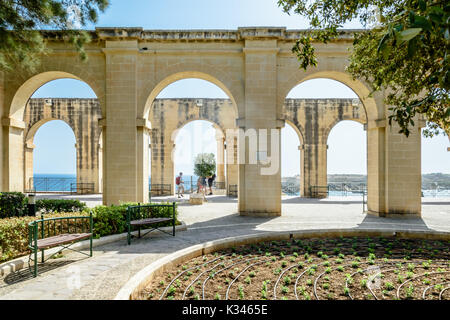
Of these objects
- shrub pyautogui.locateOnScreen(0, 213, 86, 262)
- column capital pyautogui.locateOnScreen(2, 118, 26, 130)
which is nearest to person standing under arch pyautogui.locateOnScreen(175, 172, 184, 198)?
column capital pyautogui.locateOnScreen(2, 118, 26, 130)

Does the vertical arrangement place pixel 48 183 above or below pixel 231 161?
below

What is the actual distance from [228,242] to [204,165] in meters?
10.7

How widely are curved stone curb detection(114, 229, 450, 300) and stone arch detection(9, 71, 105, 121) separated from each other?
290 inches

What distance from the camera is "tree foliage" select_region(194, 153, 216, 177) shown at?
16234mm

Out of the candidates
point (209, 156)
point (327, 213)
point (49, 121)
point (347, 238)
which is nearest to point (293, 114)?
point (209, 156)

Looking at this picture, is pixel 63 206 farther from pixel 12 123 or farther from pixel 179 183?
pixel 179 183

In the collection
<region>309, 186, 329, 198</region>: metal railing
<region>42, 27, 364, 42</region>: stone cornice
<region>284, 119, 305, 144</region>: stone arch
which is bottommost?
<region>309, 186, 329, 198</region>: metal railing

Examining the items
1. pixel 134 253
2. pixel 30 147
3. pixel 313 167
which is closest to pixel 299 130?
pixel 313 167

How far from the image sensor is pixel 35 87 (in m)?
10.9

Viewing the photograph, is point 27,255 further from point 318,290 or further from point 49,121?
point 49,121

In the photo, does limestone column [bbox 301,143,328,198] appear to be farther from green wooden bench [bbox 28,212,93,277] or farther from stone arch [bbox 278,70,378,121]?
green wooden bench [bbox 28,212,93,277]

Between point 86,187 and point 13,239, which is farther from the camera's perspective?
point 86,187

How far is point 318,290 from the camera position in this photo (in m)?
3.74
